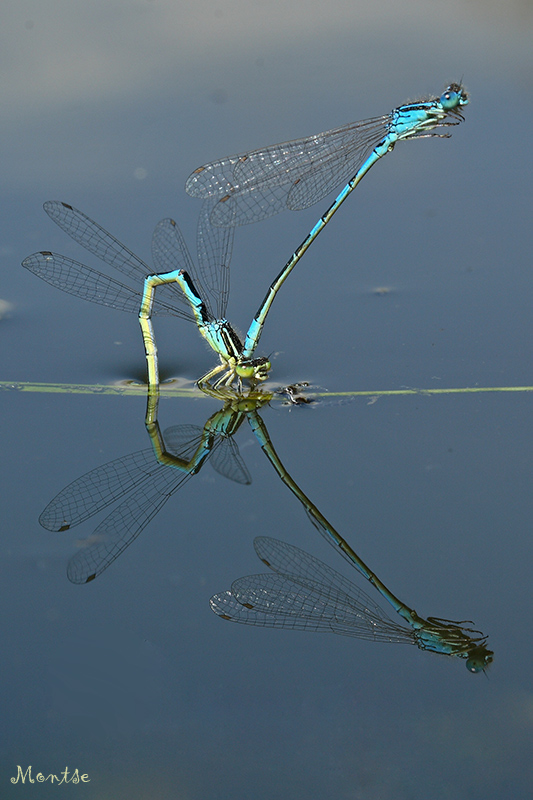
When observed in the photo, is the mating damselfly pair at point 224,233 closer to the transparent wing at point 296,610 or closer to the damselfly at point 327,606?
the damselfly at point 327,606

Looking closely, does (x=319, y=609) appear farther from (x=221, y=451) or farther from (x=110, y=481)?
(x=110, y=481)

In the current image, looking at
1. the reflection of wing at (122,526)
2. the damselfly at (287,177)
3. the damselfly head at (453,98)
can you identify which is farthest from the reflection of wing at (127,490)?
the damselfly head at (453,98)

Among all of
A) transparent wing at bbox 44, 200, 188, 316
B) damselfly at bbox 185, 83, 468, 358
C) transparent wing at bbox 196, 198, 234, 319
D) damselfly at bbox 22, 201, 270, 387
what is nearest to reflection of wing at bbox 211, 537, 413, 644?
damselfly at bbox 185, 83, 468, 358

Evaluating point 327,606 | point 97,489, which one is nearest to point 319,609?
point 327,606

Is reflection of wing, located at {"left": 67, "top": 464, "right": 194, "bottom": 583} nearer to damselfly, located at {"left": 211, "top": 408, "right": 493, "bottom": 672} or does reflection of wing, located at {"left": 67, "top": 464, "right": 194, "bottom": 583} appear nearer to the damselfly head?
damselfly, located at {"left": 211, "top": 408, "right": 493, "bottom": 672}

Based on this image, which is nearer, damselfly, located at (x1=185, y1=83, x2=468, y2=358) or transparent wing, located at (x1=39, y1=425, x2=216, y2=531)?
transparent wing, located at (x1=39, y1=425, x2=216, y2=531)

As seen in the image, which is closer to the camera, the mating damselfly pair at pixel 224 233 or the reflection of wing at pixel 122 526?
the reflection of wing at pixel 122 526
